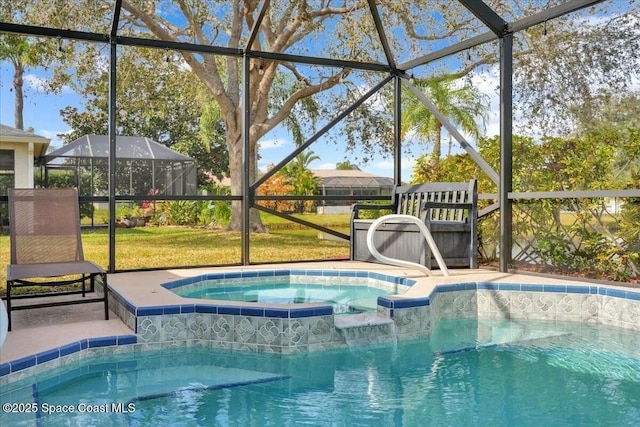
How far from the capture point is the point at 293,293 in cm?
584

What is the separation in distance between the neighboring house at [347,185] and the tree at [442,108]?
2446 millimetres

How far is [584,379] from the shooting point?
3361 mm

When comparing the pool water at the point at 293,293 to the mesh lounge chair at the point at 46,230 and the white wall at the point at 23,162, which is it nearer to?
the mesh lounge chair at the point at 46,230

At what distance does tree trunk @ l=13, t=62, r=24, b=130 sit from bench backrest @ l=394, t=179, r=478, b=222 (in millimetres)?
9386

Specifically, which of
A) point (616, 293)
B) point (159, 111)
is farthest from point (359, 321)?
point (159, 111)

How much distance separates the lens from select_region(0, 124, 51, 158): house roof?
10148 mm

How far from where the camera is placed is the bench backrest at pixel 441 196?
6.64 metres

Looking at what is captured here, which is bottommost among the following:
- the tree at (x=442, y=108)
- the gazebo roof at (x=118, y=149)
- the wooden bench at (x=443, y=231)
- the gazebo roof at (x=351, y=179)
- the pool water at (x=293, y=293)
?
the pool water at (x=293, y=293)

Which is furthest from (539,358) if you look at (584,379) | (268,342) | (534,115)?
(534,115)

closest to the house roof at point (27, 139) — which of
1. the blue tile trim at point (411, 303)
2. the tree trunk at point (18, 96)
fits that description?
the tree trunk at point (18, 96)

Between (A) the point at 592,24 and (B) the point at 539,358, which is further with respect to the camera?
(A) the point at 592,24

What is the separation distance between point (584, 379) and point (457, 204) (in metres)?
3.37

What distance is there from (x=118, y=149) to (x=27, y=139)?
176cm

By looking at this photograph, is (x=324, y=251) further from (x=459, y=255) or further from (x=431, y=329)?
(x=431, y=329)
